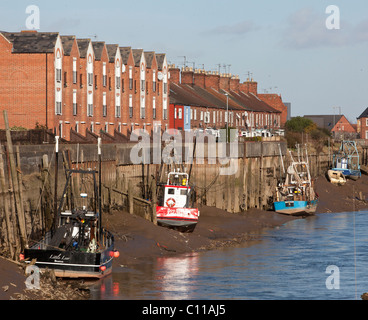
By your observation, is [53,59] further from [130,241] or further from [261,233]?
[130,241]

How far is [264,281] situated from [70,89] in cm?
3687

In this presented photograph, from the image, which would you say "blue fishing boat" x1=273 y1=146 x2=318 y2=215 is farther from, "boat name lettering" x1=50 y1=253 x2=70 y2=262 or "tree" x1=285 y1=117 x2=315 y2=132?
"tree" x1=285 y1=117 x2=315 y2=132

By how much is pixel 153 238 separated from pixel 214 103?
6556cm

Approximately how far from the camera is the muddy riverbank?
2627 centimetres

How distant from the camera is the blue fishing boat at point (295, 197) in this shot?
6162 cm

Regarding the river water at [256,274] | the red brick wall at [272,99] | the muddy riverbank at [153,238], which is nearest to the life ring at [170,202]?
the muddy riverbank at [153,238]

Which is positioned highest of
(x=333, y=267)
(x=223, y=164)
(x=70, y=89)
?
(x=70, y=89)

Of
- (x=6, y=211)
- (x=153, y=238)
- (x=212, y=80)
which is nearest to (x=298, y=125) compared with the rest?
(x=212, y=80)

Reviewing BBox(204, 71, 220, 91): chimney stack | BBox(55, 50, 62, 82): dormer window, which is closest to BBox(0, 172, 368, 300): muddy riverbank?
BBox(55, 50, 62, 82): dormer window

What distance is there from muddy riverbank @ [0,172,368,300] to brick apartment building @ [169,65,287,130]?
87.7ft

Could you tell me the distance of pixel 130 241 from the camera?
37875 mm

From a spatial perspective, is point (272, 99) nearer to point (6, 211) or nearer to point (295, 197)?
point (295, 197)

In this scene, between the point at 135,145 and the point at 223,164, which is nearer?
the point at 135,145
